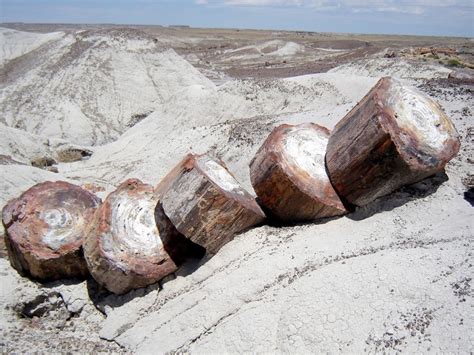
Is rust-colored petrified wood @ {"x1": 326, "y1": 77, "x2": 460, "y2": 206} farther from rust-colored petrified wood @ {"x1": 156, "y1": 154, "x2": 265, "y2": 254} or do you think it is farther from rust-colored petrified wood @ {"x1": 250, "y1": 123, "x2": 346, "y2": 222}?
rust-colored petrified wood @ {"x1": 156, "y1": 154, "x2": 265, "y2": 254}

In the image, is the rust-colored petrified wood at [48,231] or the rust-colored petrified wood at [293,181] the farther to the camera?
the rust-colored petrified wood at [48,231]

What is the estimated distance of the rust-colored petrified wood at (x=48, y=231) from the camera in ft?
17.1

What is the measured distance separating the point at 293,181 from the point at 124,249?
2006mm

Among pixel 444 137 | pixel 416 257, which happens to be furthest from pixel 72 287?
pixel 444 137

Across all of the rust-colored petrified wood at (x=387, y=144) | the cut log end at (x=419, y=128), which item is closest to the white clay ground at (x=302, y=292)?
the rust-colored petrified wood at (x=387, y=144)

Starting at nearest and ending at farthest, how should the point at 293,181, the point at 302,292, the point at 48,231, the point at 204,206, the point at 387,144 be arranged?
the point at 302,292 → the point at 387,144 → the point at 204,206 → the point at 293,181 → the point at 48,231

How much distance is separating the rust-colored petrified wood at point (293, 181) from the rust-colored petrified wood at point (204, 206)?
10.3 inches

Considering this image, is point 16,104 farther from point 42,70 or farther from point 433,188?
point 433,188

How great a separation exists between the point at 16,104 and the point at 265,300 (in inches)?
627

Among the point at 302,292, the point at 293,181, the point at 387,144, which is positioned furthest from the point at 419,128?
the point at 302,292

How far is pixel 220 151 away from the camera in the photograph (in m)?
8.35

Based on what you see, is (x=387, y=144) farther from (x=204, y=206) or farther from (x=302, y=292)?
(x=204, y=206)

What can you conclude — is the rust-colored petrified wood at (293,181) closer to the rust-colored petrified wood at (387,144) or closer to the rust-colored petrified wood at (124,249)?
the rust-colored petrified wood at (387,144)

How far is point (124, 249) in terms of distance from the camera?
15.9 ft
